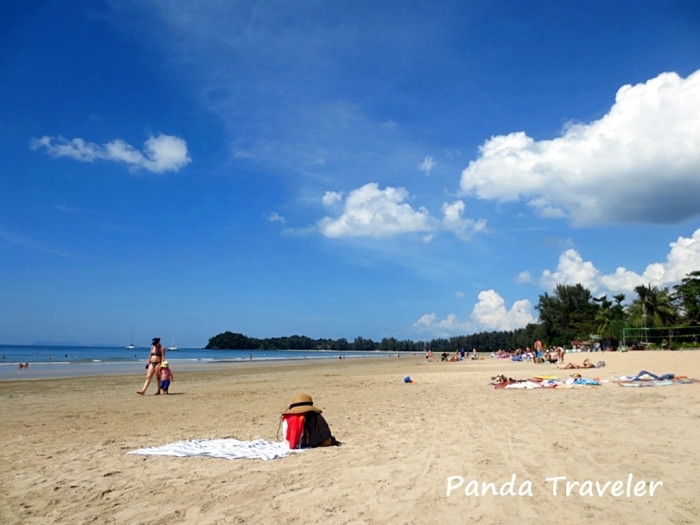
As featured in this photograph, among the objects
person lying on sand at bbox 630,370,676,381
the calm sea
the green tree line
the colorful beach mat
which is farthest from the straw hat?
the green tree line

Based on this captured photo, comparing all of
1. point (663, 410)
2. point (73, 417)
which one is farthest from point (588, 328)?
point (73, 417)

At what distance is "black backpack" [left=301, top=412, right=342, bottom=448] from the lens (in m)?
7.05

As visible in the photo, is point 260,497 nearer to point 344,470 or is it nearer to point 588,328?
point 344,470

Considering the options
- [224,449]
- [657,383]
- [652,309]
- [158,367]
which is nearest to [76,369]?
[158,367]

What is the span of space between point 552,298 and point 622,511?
272ft

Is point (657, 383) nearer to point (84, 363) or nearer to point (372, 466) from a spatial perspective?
point (372, 466)

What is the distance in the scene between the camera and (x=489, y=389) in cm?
1566

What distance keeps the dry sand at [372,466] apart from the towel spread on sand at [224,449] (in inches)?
8.2

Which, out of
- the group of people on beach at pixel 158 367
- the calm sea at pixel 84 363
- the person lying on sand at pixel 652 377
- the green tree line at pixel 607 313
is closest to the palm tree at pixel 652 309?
→ the green tree line at pixel 607 313

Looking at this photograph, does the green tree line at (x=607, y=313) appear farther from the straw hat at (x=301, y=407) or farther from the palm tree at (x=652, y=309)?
the straw hat at (x=301, y=407)

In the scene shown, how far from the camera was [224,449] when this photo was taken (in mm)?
6770

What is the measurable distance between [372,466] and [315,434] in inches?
59.2

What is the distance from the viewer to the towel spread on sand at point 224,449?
21.2 feet

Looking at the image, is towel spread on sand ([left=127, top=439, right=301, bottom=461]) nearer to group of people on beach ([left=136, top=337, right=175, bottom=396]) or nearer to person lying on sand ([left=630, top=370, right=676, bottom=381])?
group of people on beach ([left=136, top=337, right=175, bottom=396])
